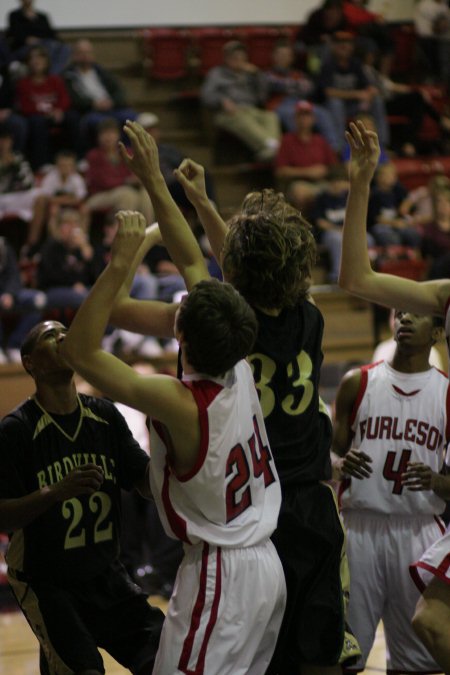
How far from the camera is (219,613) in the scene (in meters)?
3.35

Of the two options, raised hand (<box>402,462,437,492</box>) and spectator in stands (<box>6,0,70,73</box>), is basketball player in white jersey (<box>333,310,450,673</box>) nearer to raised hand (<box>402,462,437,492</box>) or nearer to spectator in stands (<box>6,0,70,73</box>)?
raised hand (<box>402,462,437,492</box>)

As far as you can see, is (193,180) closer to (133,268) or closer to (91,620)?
(133,268)

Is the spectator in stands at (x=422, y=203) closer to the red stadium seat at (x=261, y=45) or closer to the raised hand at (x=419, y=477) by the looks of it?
the red stadium seat at (x=261, y=45)

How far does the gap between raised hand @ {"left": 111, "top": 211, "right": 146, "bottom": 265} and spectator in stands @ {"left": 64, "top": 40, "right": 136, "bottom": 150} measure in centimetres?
948

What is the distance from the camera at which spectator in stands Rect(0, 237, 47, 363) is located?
9.82 metres

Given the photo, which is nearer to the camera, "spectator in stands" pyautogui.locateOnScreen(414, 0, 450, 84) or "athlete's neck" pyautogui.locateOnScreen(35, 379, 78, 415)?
"athlete's neck" pyautogui.locateOnScreen(35, 379, 78, 415)

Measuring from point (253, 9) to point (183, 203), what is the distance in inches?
208

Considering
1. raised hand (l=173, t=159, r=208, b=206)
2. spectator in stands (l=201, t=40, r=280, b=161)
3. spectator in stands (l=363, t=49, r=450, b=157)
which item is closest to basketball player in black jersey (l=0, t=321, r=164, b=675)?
raised hand (l=173, t=159, r=208, b=206)

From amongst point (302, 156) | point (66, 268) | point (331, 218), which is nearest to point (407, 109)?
point (302, 156)

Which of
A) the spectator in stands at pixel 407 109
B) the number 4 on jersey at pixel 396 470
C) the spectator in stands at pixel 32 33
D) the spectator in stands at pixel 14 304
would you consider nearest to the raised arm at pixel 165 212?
the number 4 on jersey at pixel 396 470

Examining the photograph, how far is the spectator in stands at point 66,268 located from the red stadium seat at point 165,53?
484 cm

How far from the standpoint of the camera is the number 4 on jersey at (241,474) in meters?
3.38

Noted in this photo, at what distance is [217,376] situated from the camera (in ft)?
11.2

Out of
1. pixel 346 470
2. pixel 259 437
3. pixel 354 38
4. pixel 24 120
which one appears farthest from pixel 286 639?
pixel 354 38
